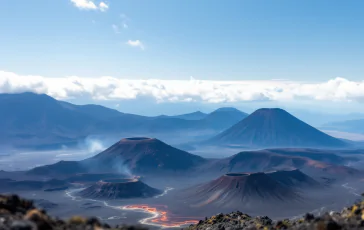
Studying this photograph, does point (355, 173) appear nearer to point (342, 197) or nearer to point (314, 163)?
point (314, 163)

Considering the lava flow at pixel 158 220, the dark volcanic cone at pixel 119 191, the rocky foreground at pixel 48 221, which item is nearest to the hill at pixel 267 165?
the dark volcanic cone at pixel 119 191

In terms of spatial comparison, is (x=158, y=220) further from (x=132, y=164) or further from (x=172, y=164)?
(x=132, y=164)

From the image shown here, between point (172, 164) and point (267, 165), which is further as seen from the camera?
point (267, 165)

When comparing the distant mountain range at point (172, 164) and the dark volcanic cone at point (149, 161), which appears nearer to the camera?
the distant mountain range at point (172, 164)

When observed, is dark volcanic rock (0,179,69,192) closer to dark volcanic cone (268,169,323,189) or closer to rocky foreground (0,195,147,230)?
dark volcanic cone (268,169,323,189)

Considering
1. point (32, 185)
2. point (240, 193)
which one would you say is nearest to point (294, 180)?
point (240, 193)

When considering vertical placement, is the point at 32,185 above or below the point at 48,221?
below

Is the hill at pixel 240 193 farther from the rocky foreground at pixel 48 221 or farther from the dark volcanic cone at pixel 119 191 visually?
the rocky foreground at pixel 48 221
